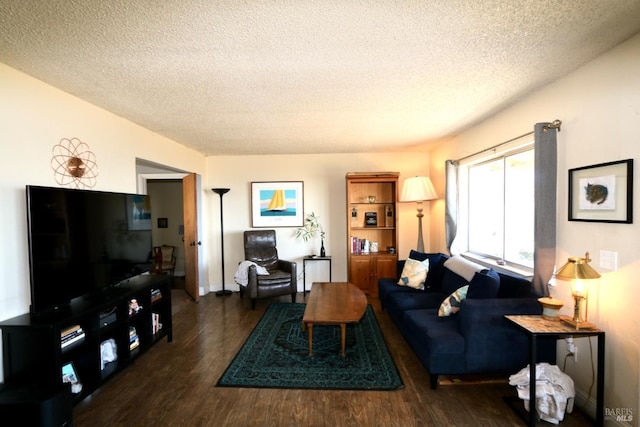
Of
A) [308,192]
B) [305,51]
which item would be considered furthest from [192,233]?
[305,51]

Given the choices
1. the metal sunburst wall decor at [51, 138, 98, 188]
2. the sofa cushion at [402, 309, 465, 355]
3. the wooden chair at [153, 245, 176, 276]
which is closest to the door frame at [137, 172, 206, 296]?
the wooden chair at [153, 245, 176, 276]

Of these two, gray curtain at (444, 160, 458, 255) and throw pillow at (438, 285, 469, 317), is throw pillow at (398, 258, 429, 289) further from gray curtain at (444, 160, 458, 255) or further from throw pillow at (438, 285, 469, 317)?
throw pillow at (438, 285, 469, 317)

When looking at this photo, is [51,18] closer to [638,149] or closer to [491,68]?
[491,68]

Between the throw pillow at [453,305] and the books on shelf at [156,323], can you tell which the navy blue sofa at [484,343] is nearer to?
the throw pillow at [453,305]

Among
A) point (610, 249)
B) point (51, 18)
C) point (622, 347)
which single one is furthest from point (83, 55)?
point (622, 347)

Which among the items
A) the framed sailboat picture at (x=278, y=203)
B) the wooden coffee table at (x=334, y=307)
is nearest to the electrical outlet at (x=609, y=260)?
the wooden coffee table at (x=334, y=307)

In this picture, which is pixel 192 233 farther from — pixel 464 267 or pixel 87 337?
pixel 464 267

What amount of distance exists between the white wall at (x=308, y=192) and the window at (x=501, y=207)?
3.94 feet

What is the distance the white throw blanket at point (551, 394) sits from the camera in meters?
1.95

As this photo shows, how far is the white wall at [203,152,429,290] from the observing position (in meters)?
5.14

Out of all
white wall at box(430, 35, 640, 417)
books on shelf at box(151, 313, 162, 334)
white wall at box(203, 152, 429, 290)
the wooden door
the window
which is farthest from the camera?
white wall at box(203, 152, 429, 290)

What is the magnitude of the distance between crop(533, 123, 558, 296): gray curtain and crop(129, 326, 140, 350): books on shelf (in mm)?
3492

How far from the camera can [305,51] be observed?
72.8 inches

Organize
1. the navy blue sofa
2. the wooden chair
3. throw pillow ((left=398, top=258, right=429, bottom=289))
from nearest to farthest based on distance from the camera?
the navy blue sofa < throw pillow ((left=398, top=258, right=429, bottom=289)) < the wooden chair
